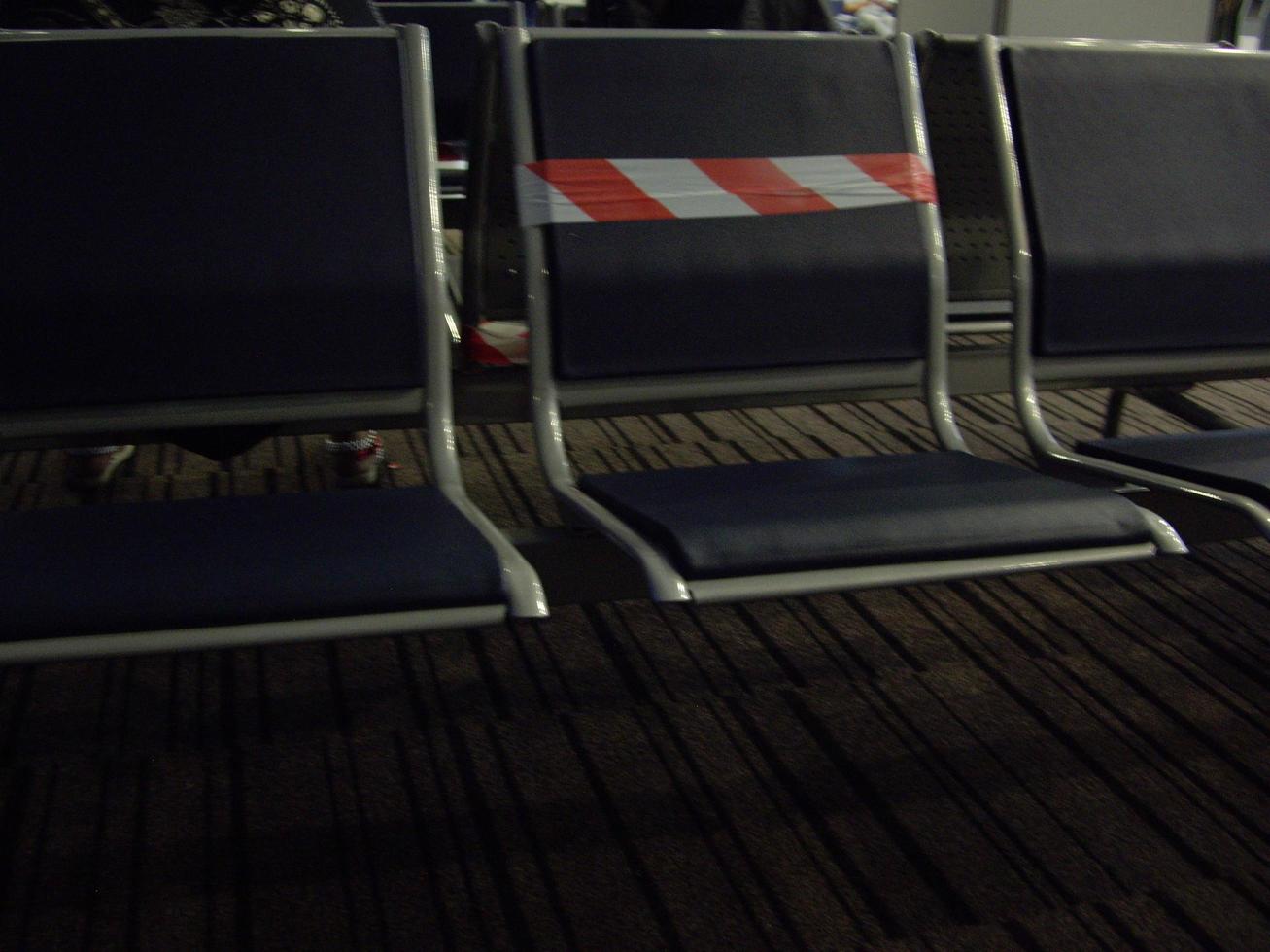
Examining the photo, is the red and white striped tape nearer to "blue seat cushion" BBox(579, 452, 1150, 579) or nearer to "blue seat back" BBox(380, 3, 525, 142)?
"blue seat cushion" BBox(579, 452, 1150, 579)

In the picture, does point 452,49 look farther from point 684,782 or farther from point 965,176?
point 684,782

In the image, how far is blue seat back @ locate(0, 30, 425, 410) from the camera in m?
1.30

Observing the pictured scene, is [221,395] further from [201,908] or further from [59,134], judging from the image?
[201,908]

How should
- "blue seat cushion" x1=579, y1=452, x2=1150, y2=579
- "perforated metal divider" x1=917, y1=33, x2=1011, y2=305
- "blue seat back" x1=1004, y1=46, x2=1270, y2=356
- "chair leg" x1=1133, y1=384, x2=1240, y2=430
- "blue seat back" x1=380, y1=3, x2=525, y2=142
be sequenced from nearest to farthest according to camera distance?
"blue seat cushion" x1=579, y1=452, x2=1150, y2=579 < "blue seat back" x1=1004, y1=46, x2=1270, y2=356 < "perforated metal divider" x1=917, y1=33, x2=1011, y2=305 < "chair leg" x1=1133, y1=384, x2=1240, y2=430 < "blue seat back" x1=380, y1=3, x2=525, y2=142

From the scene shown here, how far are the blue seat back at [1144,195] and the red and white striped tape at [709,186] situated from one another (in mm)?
180

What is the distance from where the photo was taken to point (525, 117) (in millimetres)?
1448

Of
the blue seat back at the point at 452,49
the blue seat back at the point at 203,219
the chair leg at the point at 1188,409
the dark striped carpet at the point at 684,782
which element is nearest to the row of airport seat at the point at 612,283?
the blue seat back at the point at 203,219

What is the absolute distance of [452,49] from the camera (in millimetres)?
3492

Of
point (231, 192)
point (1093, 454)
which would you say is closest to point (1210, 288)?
point (1093, 454)

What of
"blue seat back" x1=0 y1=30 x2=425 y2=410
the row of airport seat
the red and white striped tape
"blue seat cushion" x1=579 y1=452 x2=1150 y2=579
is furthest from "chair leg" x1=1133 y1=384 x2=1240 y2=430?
"blue seat back" x1=0 y1=30 x2=425 y2=410

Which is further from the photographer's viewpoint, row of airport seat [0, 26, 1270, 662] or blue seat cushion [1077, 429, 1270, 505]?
blue seat cushion [1077, 429, 1270, 505]

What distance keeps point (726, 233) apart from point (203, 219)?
1.89ft

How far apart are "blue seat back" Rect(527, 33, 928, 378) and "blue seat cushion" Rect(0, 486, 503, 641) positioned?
375 mm

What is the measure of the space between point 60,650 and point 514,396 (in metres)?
0.97
